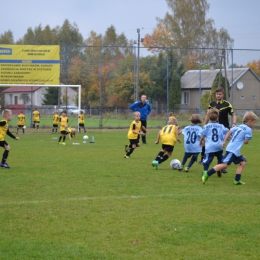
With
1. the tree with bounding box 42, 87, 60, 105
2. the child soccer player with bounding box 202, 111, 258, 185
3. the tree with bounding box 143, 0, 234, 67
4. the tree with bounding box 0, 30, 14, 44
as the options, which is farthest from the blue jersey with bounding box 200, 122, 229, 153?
the tree with bounding box 0, 30, 14, 44

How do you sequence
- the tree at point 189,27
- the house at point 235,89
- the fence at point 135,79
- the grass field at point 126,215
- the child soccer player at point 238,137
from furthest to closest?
the tree at point 189,27
the house at point 235,89
the fence at point 135,79
the child soccer player at point 238,137
the grass field at point 126,215

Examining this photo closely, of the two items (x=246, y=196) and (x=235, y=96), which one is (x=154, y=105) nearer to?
(x=235, y=96)

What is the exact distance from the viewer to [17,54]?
1257 inches

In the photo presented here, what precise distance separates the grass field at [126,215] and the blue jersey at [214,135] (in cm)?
73

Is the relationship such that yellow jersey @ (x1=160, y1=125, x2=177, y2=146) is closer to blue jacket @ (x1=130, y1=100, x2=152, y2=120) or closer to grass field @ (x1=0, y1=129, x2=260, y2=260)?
grass field @ (x1=0, y1=129, x2=260, y2=260)

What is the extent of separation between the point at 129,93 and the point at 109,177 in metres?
33.6

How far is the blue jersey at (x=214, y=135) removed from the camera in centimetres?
1022

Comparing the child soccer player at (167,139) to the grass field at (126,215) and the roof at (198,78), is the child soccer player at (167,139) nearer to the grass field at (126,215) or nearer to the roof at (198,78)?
the grass field at (126,215)

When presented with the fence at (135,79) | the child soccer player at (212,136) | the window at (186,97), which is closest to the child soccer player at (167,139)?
the child soccer player at (212,136)

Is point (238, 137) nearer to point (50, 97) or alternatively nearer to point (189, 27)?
point (50, 97)

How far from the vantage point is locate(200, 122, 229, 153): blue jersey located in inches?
402

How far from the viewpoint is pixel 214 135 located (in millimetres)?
10258

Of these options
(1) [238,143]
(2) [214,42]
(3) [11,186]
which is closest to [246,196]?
(1) [238,143]

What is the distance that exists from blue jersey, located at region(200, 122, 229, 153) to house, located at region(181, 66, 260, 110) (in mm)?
31557
